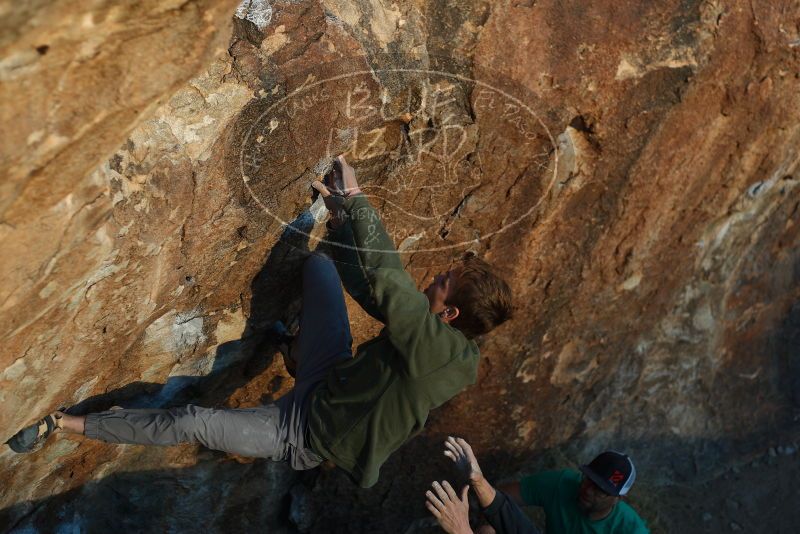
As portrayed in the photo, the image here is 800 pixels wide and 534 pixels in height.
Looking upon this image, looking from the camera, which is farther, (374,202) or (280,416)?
(374,202)

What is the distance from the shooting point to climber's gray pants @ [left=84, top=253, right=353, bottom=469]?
9.27ft

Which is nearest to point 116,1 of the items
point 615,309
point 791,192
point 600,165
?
point 600,165

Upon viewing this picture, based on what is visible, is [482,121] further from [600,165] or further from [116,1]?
[116,1]

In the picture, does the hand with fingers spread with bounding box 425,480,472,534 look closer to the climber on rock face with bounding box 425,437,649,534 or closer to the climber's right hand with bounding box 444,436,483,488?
the climber on rock face with bounding box 425,437,649,534

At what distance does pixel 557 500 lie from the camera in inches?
156

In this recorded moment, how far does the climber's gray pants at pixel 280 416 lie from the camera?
9.27 feet

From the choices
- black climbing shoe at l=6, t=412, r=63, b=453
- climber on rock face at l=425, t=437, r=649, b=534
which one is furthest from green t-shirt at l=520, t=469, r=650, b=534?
black climbing shoe at l=6, t=412, r=63, b=453

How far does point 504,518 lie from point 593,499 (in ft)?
1.82

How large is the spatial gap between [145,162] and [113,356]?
0.89m

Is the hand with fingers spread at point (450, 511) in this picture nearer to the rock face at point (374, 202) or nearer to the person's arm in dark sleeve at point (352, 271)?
the person's arm in dark sleeve at point (352, 271)

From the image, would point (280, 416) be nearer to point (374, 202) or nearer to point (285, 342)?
point (285, 342)

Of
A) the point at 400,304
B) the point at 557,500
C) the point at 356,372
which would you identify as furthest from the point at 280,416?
the point at 557,500

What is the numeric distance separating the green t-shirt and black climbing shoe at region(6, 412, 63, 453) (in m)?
2.31

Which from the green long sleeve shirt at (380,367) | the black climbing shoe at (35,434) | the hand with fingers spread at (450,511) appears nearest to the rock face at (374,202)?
the black climbing shoe at (35,434)
